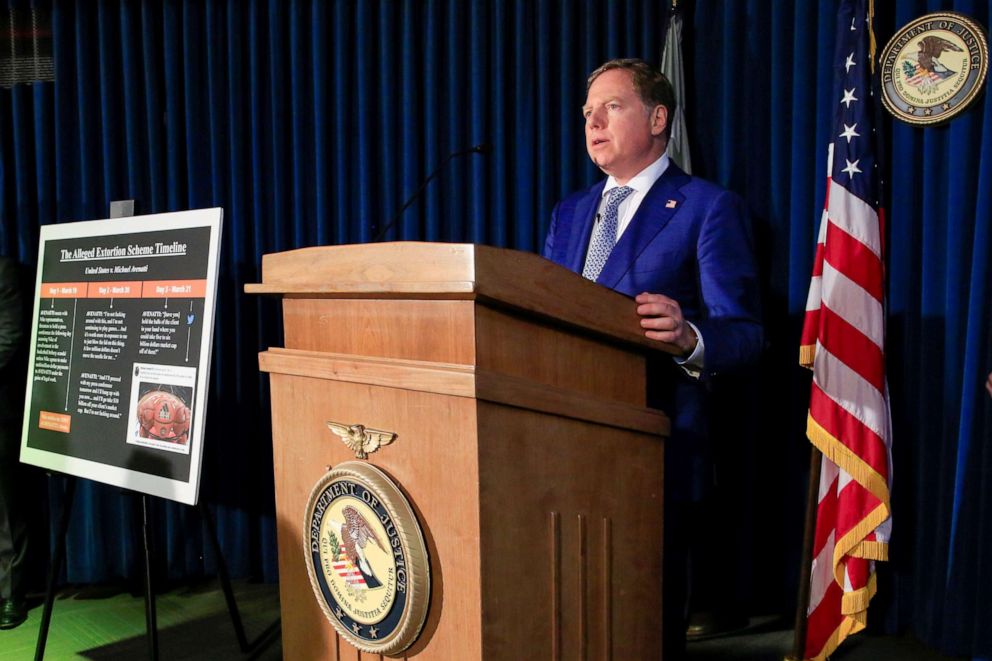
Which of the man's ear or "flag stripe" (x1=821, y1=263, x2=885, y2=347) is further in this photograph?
"flag stripe" (x1=821, y1=263, x2=885, y2=347)

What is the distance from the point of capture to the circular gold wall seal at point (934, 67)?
2508mm

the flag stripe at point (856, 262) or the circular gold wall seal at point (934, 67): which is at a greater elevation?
the circular gold wall seal at point (934, 67)

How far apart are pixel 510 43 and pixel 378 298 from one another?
7.51ft

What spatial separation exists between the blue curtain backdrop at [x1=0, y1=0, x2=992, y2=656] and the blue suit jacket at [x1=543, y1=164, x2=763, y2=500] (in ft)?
4.09

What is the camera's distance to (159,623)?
3.11 meters

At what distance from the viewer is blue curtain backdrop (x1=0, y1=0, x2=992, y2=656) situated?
2637 mm

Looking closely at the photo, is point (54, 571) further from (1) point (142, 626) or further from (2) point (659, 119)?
(2) point (659, 119)

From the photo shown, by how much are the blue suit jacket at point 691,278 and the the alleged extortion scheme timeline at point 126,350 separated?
1.15 metres

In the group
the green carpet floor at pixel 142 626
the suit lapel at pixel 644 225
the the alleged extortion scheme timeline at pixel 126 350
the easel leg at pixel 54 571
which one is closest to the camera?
the suit lapel at pixel 644 225

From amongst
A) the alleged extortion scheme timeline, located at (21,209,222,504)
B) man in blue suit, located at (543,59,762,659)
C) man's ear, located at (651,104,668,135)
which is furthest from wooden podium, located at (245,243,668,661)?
the alleged extortion scheme timeline, located at (21,209,222,504)

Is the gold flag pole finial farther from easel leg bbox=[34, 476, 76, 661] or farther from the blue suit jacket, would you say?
easel leg bbox=[34, 476, 76, 661]

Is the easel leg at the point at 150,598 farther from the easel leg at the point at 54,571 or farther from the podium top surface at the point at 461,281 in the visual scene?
the podium top surface at the point at 461,281

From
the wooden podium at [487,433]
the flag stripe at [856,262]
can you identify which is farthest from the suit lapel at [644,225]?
the flag stripe at [856,262]

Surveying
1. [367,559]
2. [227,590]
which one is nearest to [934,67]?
[367,559]
